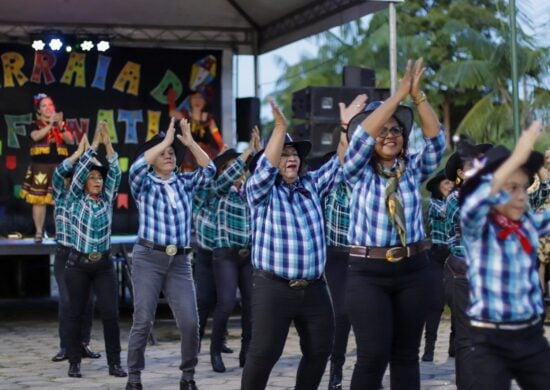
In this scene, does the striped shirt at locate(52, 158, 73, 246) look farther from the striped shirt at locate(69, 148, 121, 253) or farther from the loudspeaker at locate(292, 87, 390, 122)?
the loudspeaker at locate(292, 87, 390, 122)

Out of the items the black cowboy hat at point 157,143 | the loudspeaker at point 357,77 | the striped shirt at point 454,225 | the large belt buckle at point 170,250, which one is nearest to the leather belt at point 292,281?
the striped shirt at point 454,225

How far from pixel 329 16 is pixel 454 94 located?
72.8 ft

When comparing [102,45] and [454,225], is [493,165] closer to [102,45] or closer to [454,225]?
[454,225]

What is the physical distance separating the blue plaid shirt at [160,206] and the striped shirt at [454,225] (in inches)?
75.9

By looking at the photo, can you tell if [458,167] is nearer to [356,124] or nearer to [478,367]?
[356,124]

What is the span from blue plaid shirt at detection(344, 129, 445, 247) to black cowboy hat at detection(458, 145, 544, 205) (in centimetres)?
103

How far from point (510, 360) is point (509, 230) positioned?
0.59 m

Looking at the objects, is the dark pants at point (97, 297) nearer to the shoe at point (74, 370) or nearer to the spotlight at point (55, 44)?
the shoe at point (74, 370)

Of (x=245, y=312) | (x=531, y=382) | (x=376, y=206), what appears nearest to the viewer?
(x=531, y=382)

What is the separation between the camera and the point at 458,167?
7875mm

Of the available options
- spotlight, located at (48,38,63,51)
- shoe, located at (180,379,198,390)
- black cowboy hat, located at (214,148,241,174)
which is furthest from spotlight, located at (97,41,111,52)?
shoe, located at (180,379,198,390)

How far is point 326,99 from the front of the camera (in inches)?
571

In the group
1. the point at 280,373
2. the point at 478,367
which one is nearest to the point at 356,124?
the point at 478,367

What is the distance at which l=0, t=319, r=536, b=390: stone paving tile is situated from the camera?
9727 mm
